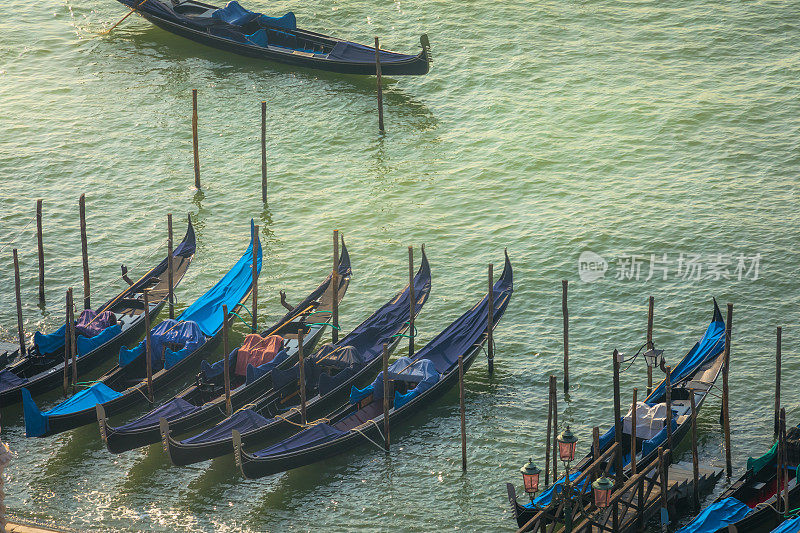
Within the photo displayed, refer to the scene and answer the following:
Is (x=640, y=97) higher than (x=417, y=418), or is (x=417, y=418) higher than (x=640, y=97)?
(x=640, y=97)

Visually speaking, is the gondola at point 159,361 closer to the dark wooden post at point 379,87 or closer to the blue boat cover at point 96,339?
the blue boat cover at point 96,339

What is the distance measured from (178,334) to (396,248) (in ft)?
19.5

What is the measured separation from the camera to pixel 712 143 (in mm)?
26703

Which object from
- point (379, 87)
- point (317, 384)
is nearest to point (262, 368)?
point (317, 384)

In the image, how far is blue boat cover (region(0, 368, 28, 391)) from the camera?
18.8m

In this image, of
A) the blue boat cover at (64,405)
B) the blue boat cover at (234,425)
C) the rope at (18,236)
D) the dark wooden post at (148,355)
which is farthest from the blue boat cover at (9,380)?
the rope at (18,236)

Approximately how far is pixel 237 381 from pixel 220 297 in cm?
246

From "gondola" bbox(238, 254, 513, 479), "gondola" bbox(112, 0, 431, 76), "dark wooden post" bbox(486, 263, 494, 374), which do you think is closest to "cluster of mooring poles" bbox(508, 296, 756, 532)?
"gondola" bbox(238, 254, 513, 479)

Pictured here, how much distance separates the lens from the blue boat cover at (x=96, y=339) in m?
19.6

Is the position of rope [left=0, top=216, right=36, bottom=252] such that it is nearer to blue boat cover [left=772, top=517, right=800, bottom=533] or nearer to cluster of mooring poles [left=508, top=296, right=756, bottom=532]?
cluster of mooring poles [left=508, top=296, right=756, bottom=532]

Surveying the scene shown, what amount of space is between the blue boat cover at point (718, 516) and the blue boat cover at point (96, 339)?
33.3ft

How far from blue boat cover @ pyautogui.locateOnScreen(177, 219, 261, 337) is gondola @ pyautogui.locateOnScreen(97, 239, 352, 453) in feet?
3.24

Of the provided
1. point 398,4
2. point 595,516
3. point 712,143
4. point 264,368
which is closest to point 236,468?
point 264,368

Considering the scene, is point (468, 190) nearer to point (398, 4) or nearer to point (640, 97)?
point (640, 97)
